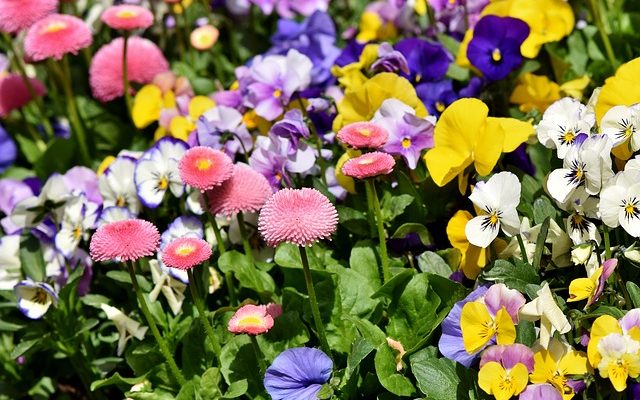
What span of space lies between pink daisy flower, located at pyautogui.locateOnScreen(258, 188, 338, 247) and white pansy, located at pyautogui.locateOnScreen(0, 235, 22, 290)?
831 mm

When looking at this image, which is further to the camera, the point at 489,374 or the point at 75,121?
the point at 75,121

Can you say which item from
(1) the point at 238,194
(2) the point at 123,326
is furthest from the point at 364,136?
(2) the point at 123,326

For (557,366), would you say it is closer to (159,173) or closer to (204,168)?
(204,168)

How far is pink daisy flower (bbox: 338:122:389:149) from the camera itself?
1.69 metres

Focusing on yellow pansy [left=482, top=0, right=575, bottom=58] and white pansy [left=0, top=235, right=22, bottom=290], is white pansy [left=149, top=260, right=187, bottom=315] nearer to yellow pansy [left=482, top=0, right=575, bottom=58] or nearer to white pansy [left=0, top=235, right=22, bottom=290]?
white pansy [left=0, top=235, right=22, bottom=290]

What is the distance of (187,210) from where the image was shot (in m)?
2.04

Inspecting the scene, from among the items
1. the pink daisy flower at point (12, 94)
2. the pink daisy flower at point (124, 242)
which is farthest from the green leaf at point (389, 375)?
the pink daisy flower at point (12, 94)

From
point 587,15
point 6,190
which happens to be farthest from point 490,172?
point 6,190

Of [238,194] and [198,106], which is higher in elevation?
[238,194]

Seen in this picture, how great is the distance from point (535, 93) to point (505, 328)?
88 cm

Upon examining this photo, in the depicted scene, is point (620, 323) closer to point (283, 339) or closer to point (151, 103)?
point (283, 339)

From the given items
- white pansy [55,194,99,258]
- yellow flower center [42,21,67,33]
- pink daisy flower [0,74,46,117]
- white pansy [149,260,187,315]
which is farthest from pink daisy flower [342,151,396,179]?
pink daisy flower [0,74,46,117]

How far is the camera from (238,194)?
1783 mm

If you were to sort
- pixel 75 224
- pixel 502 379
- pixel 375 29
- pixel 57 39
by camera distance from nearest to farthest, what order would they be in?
pixel 502 379 < pixel 75 224 < pixel 57 39 < pixel 375 29
